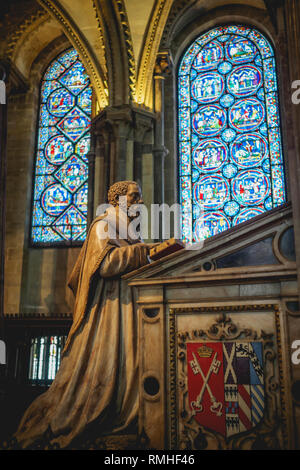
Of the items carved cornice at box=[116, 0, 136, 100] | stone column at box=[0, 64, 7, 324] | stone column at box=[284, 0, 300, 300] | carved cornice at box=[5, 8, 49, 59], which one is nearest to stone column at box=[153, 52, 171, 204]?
carved cornice at box=[116, 0, 136, 100]

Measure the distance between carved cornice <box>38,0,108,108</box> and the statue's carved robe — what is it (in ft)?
19.4

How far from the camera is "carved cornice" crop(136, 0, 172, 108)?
8578 millimetres

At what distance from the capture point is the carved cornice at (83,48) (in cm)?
889

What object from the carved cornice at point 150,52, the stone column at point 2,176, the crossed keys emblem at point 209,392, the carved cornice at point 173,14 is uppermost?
the carved cornice at point 173,14

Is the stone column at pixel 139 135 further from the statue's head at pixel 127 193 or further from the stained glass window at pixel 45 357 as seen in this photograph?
the statue's head at pixel 127 193

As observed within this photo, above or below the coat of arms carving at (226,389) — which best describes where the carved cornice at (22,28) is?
above

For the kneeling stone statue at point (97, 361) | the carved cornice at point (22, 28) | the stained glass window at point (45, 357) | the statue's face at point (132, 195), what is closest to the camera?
the kneeling stone statue at point (97, 361)

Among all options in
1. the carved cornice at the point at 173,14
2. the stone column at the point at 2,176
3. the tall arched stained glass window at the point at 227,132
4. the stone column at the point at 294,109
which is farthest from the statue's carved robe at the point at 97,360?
the carved cornice at the point at 173,14

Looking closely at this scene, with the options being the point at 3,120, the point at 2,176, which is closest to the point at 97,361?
the point at 2,176

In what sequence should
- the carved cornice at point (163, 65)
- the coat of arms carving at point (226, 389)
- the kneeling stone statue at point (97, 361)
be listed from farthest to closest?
the carved cornice at point (163, 65) → the kneeling stone statue at point (97, 361) → the coat of arms carving at point (226, 389)

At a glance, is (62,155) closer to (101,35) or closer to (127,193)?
(101,35)

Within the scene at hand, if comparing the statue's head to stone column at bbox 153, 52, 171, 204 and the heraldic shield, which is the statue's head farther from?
stone column at bbox 153, 52, 171, 204

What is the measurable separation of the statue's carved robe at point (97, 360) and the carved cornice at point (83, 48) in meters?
5.91

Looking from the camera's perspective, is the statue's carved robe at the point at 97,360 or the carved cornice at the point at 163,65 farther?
the carved cornice at the point at 163,65
